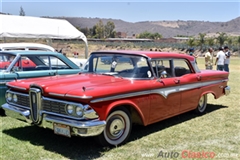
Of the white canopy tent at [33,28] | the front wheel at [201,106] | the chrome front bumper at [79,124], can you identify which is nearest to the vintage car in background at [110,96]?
the chrome front bumper at [79,124]

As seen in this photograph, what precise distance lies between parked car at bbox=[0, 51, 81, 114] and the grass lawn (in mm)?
960

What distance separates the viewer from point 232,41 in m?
68.2

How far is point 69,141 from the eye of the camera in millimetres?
4832

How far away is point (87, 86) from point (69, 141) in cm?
110

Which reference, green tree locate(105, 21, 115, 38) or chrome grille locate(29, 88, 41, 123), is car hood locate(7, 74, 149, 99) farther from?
green tree locate(105, 21, 115, 38)

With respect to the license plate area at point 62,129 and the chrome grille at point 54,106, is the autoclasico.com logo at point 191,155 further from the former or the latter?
the chrome grille at point 54,106

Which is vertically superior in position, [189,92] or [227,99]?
[189,92]

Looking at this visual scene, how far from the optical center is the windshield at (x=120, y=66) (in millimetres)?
5148

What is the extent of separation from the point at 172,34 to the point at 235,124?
7099 inches

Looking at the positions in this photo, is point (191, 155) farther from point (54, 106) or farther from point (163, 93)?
point (54, 106)

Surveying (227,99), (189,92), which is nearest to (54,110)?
(189,92)

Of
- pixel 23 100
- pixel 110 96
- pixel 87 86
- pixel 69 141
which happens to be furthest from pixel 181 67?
pixel 23 100

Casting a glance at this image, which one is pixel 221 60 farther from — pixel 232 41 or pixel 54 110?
pixel 232 41

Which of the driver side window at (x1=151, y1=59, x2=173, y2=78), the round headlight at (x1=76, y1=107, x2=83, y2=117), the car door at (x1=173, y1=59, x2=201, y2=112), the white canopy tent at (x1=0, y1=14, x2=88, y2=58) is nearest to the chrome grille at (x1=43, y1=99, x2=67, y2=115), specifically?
the round headlight at (x1=76, y1=107, x2=83, y2=117)
